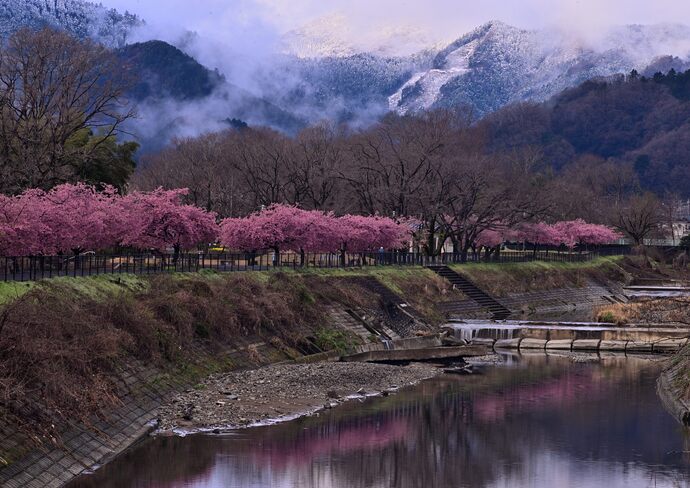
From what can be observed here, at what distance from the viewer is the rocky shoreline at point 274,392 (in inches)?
1494

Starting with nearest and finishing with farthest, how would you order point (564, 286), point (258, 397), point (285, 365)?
point (258, 397), point (285, 365), point (564, 286)

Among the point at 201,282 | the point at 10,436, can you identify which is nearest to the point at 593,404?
the point at 201,282

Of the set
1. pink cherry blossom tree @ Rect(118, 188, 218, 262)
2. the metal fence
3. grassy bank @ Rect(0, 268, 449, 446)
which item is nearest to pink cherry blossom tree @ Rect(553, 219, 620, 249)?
the metal fence

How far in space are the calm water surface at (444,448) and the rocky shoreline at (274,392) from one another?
47.0 inches

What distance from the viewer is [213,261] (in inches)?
3327

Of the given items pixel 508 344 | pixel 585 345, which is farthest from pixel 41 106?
pixel 585 345

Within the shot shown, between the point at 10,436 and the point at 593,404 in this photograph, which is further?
the point at 593,404

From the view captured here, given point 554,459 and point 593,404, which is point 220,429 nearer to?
point 554,459

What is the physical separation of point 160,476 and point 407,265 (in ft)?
203

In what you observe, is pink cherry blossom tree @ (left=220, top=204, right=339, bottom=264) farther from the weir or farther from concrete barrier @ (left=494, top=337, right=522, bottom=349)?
concrete barrier @ (left=494, top=337, right=522, bottom=349)

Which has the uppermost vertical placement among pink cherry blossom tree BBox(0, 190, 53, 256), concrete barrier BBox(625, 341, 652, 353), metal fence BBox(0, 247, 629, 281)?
pink cherry blossom tree BBox(0, 190, 53, 256)

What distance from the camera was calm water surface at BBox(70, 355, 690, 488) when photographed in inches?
1251

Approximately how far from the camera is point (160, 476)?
31188 mm

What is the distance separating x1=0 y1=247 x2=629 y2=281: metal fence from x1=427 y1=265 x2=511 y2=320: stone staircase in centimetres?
268
